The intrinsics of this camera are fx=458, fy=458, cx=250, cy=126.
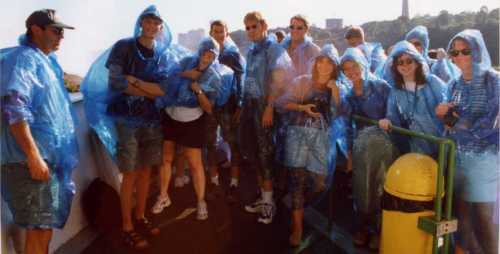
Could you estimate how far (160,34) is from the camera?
3.70 metres

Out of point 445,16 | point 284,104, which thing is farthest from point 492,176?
point 445,16

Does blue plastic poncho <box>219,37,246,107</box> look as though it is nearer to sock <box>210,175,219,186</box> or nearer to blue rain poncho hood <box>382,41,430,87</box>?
sock <box>210,175,219,186</box>

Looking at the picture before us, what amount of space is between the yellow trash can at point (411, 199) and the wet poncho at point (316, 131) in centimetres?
64

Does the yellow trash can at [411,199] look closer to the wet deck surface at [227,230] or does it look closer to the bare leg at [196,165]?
the wet deck surface at [227,230]

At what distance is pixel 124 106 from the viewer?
356cm

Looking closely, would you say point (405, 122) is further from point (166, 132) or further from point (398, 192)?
point (166, 132)

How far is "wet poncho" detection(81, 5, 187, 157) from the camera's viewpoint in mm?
3463

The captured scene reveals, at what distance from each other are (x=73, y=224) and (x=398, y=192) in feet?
8.38

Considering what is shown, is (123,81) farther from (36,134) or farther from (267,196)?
(267,196)

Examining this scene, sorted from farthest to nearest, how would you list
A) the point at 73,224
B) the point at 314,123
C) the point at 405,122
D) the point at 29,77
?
1. the point at 73,224
2. the point at 314,123
3. the point at 405,122
4. the point at 29,77

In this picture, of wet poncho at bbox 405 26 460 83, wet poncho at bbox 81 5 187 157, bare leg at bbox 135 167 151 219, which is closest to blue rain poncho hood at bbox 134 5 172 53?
wet poncho at bbox 81 5 187 157

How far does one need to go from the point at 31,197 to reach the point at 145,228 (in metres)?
1.33

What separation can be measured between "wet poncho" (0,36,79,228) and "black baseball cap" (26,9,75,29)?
4.7 inches

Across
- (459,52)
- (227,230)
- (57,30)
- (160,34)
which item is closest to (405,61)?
(459,52)
